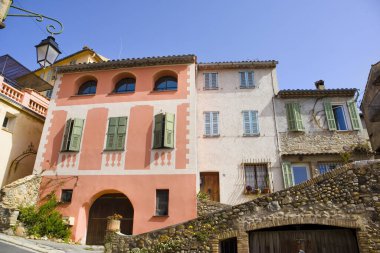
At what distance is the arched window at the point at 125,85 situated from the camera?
47.8 ft

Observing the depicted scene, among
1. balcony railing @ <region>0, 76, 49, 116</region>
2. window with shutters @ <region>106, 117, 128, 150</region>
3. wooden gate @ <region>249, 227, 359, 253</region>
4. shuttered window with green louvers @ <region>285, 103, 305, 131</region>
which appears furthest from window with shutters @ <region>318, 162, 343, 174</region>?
balcony railing @ <region>0, 76, 49, 116</region>

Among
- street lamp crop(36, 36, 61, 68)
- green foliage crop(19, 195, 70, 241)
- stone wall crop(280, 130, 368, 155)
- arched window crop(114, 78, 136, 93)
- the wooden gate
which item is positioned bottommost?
the wooden gate

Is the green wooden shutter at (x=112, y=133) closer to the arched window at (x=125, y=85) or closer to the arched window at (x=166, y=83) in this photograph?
the arched window at (x=125, y=85)

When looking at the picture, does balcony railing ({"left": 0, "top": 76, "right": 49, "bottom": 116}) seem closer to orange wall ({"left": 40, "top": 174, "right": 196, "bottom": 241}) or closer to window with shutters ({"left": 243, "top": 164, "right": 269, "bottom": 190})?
orange wall ({"left": 40, "top": 174, "right": 196, "bottom": 241})

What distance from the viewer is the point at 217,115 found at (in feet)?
47.5

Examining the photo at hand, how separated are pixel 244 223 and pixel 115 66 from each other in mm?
10882

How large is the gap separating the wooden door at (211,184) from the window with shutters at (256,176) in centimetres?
150

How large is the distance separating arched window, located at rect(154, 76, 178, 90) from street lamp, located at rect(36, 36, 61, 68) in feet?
29.0

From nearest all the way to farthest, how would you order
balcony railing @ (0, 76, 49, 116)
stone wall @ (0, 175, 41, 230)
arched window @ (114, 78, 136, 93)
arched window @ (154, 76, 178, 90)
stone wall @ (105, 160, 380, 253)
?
stone wall @ (105, 160, 380, 253) → stone wall @ (0, 175, 41, 230) → balcony railing @ (0, 76, 49, 116) → arched window @ (154, 76, 178, 90) → arched window @ (114, 78, 136, 93)

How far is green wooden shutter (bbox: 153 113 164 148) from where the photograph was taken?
12.2m

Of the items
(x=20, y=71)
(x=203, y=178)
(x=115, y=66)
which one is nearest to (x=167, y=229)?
(x=203, y=178)

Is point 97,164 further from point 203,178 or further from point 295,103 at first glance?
point 295,103

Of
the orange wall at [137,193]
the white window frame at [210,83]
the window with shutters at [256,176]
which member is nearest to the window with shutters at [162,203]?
the orange wall at [137,193]

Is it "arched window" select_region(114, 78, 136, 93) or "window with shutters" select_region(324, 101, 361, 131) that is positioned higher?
"arched window" select_region(114, 78, 136, 93)
